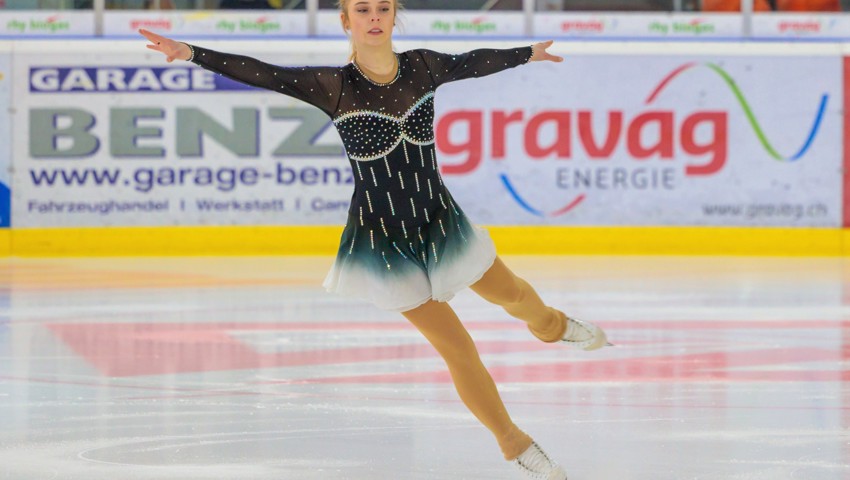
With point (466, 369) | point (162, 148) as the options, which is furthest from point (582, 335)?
point (162, 148)

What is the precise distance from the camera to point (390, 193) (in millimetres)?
3822

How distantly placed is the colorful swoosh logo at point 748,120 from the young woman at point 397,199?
30.3ft

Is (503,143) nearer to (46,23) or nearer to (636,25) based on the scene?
(636,25)

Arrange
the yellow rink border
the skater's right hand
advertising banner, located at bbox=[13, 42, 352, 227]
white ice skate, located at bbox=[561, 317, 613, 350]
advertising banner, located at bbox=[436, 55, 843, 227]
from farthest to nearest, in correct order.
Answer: advertising banner, located at bbox=[436, 55, 843, 227] < advertising banner, located at bbox=[13, 42, 352, 227] < the yellow rink border < white ice skate, located at bbox=[561, 317, 613, 350] < the skater's right hand

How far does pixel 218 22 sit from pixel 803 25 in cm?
570

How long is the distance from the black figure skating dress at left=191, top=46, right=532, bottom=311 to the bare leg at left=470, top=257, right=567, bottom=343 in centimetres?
9

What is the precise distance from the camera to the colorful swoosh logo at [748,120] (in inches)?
518

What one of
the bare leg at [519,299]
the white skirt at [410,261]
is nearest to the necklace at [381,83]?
the white skirt at [410,261]

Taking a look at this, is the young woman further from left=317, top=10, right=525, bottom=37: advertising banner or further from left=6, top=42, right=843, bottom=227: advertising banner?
left=317, top=10, right=525, bottom=37: advertising banner

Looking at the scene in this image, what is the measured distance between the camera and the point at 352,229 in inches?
153

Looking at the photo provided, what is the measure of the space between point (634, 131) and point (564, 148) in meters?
0.67

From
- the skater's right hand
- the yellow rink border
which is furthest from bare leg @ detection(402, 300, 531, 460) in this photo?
the yellow rink border

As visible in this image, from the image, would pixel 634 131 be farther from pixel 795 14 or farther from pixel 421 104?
pixel 421 104

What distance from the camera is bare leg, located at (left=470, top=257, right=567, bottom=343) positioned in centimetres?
399
